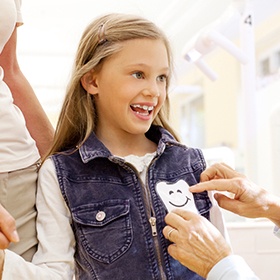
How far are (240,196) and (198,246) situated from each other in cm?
18

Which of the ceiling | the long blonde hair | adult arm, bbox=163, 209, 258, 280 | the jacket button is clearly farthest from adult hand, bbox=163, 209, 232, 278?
the ceiling

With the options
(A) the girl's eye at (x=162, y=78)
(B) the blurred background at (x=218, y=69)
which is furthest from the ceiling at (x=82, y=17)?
(A) the girl's eye at (x=162, y=78)

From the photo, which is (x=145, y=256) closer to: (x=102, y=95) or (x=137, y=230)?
(x=137, y=230)

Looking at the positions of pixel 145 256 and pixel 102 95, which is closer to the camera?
pixel 145 256

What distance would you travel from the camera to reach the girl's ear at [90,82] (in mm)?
1110

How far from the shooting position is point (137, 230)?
1.00 m

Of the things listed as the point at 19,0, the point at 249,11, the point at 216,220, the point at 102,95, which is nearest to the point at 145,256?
the point at 216,220

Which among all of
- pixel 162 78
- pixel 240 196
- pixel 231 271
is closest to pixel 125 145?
pixel 162 78

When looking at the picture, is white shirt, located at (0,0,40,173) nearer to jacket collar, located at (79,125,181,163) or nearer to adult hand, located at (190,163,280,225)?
jacket collar, located at (79,125,181,163)

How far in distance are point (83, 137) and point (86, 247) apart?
25 centimetres

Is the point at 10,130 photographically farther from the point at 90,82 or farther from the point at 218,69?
the point at 218,69

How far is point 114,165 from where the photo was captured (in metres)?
1.05

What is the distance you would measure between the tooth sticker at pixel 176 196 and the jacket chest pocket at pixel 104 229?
0.25 ft

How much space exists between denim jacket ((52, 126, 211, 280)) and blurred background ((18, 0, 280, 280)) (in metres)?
0.37
